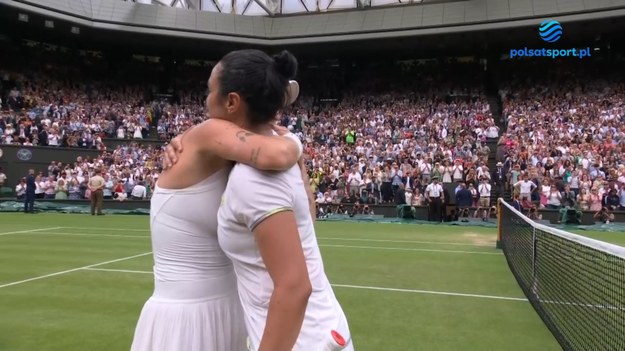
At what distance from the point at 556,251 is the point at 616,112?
21852 mm

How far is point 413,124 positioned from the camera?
30.1 metres

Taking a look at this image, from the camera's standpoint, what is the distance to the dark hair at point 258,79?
1.90 metres

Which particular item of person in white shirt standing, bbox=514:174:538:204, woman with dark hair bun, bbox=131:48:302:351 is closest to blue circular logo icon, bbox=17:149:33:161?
person in white shirt standing, bbox=514:174:538:204

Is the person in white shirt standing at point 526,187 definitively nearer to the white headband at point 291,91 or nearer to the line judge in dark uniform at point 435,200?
the line judge in dark uniform at point 435,200

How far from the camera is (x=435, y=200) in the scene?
69.8ft

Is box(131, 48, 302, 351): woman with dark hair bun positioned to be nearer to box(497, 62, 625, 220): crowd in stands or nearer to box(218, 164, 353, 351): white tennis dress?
box(218, 164, 353, 351): white tennis dress

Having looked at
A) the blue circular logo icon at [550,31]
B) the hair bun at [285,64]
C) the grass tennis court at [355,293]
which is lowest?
the grass tennis court at [355,293]

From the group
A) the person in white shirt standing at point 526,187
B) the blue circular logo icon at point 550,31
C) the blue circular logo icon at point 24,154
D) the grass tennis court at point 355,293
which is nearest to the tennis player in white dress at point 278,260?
the grass tennis court at point 355,293

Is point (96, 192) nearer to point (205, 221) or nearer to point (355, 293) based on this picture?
point (355, 293)

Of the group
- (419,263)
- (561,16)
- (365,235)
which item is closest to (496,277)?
(419,263)

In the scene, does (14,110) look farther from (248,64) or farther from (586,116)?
(248,64)

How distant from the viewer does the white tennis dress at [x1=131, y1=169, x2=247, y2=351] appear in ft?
6.94

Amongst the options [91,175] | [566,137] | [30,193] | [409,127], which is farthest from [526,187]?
[30,193]

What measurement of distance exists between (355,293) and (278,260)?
6.28 metres
